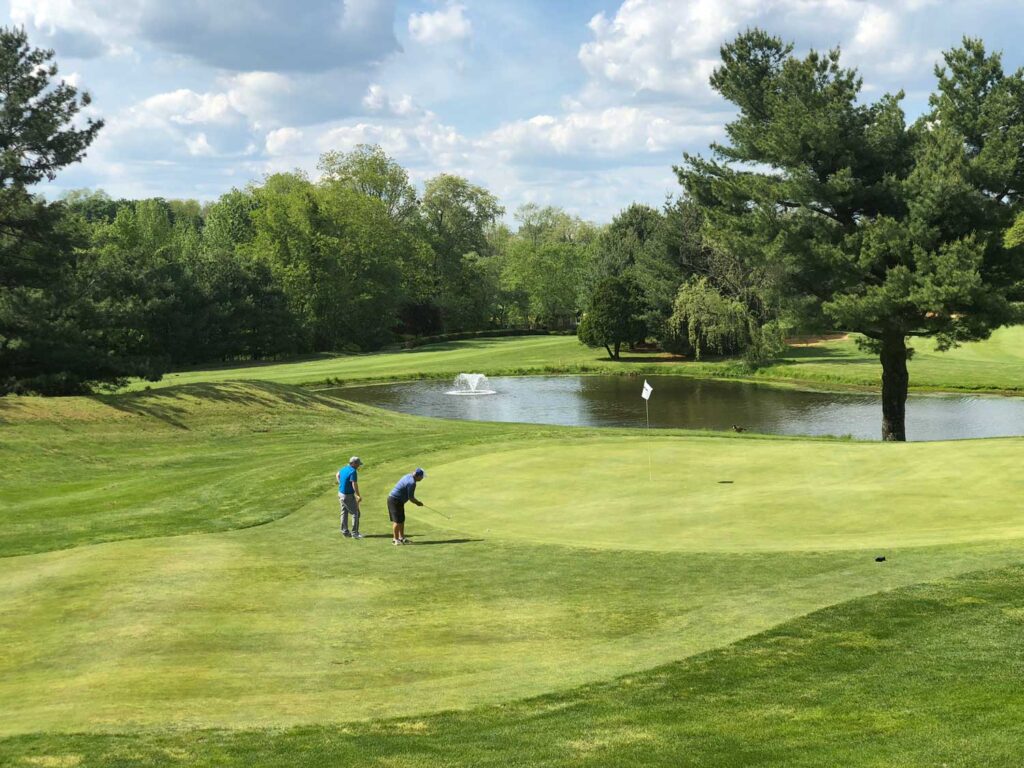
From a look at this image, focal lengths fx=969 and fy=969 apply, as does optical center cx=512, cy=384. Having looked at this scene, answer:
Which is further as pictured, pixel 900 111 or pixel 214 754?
pixel 900 111

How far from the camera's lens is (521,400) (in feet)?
221

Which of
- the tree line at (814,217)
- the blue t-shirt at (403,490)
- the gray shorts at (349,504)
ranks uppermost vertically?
the tree line at (814,217)

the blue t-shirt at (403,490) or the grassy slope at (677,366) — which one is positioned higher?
the grassy slope at (677,366)

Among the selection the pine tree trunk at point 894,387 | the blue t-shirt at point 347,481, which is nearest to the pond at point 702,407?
the pine tree trunk at point 894,387

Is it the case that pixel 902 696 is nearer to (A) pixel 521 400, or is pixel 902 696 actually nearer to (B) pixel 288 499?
(B) pixel 288 499

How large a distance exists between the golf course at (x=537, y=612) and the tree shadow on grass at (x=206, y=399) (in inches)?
421

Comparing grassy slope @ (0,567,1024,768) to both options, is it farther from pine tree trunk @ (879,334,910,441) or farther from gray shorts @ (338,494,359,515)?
pine tree trunk @ (879,334,910,441)

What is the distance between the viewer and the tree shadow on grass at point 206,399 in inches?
1574

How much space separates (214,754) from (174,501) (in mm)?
17475

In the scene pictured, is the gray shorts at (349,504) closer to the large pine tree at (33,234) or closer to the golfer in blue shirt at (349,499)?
the golfer in blue shirt at (349,499)

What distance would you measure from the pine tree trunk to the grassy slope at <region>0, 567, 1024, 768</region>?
31397mm

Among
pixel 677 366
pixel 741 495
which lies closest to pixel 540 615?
pixel 741 495

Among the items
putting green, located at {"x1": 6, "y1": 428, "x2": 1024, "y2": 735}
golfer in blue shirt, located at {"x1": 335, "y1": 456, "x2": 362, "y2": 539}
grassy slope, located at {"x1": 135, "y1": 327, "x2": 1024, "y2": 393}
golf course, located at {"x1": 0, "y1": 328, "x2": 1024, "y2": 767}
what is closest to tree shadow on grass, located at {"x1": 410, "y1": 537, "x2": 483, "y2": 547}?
putting green, located at {"x1": 6, "y1": 428, "x2": 1024, "y2": 735}

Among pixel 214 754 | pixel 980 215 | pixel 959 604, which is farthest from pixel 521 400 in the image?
pixel 214 754
